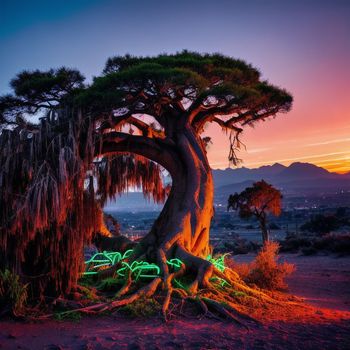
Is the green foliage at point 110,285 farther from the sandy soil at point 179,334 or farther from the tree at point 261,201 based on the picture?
the tree at point 261,201

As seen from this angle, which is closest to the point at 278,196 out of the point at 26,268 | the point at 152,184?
the point at 152,184

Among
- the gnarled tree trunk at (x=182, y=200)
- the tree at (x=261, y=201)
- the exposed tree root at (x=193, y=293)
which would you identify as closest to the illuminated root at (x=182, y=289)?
the exposed tree root at (x=193, y=293)

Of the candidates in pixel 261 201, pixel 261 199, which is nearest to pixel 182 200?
pixel 261 199

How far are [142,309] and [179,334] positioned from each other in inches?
56.3

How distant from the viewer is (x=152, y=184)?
48.2 feet

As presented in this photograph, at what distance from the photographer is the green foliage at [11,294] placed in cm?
748

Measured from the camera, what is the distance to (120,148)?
11.8m

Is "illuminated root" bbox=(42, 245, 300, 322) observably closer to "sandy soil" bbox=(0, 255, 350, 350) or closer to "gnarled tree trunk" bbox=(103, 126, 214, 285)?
"gnarled tree trunk" bbox=(103, 126, 214, 285)

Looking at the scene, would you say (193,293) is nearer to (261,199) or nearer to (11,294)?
(11,294)

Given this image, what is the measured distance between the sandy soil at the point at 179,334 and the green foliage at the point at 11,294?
35 cm

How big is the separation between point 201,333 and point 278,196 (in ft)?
75.7

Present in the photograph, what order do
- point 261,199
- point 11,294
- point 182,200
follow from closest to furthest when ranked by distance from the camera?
point 11,294 → point 182,200 → point 261,199

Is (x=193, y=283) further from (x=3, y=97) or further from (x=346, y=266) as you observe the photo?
(x=346, y=266)

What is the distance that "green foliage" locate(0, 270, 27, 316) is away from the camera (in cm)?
748
